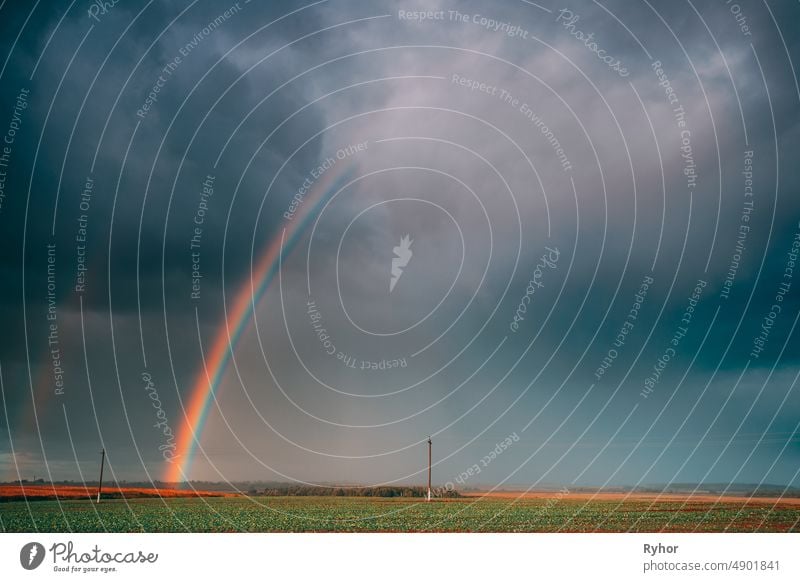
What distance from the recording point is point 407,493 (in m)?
98.5

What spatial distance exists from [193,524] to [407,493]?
56368 millimetres
